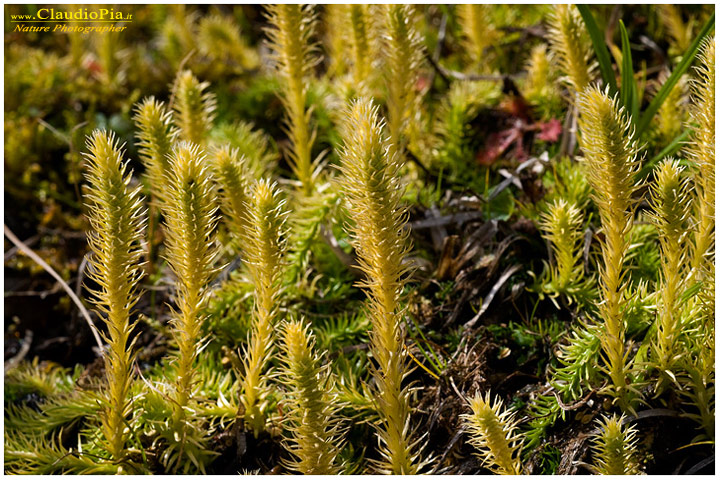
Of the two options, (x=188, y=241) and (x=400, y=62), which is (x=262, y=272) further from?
(x=400, y=62)

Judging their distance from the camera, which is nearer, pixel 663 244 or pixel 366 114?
pixel 366 114

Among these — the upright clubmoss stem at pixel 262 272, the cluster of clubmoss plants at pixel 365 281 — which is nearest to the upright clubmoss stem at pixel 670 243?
the cluster of clubmoss plants at pixel 365 281

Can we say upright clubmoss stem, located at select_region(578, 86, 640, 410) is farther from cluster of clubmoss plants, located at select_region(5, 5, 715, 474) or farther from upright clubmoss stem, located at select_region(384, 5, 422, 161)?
upright clubmoss stem, located at select_region(384, 5, 422, 161)

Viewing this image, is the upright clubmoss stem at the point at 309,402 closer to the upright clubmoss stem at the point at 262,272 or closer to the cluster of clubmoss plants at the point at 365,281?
the cluster of clubmoss plants at the point at 365,281

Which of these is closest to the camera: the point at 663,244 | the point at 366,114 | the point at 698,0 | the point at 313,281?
the point at 366,114

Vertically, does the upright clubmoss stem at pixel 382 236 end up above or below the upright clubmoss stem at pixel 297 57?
below

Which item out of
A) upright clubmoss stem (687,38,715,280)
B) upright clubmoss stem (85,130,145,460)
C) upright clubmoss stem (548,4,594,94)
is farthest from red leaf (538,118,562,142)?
upright clubmoss stem (85,130,145,460)

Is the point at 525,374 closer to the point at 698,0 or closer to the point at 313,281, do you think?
the point at 313,281

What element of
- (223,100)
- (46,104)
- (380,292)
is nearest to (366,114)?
(380,292)

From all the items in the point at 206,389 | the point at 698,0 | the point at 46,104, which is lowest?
the point at 206,389
